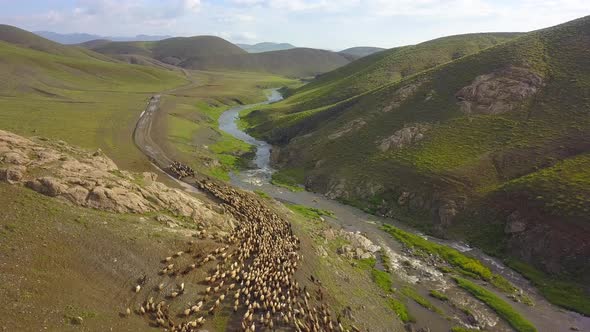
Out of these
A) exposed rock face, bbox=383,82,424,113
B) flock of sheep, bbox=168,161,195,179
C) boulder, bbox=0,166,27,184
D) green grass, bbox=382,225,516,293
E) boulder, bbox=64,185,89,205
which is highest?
exposed rock face, bbox=383,82,424,113

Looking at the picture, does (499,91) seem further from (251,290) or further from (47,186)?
(47,186)

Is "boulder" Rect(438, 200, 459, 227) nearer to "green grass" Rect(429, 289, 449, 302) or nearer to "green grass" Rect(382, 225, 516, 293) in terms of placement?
"green grass" Rect(382, 225, 516, 293)

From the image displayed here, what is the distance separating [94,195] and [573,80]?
96596 millimetres

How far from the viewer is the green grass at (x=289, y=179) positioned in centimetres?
8419

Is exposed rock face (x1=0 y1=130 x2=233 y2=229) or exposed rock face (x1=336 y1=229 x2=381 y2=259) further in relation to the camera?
exposed rock face (x1=336 y1=229 x2=381 y2=259)

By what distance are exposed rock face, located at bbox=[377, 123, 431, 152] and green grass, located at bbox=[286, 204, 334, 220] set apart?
83.7 feet

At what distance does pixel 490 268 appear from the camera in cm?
5603

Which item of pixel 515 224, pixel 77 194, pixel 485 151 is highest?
pixel 485 151

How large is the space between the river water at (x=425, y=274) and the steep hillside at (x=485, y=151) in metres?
2.38

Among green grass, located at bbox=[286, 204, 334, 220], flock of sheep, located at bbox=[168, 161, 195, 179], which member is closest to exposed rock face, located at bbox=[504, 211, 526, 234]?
green grass, located at bbox=[286, 204, 334, 220]

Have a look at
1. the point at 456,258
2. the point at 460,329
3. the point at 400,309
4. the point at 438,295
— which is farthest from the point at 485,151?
the point at 400,309

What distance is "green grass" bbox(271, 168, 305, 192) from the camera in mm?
84188

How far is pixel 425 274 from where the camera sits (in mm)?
53156

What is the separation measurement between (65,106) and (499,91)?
12273cm
